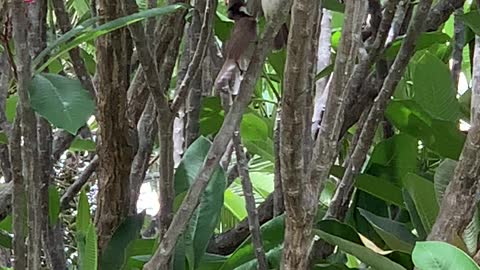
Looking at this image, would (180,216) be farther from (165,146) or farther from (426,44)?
(426,44)

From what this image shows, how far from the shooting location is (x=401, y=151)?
2.45ft

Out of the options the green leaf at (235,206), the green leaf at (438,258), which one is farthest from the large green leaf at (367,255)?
the green leaf at (235,206)

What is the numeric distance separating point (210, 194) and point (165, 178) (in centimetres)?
11

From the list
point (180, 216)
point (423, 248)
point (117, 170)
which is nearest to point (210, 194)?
point (117, 170)

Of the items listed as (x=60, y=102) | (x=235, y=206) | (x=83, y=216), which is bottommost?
(x=235, y=206)

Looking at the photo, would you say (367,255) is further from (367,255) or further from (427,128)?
(427,128)

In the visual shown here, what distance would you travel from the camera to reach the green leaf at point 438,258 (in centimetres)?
40

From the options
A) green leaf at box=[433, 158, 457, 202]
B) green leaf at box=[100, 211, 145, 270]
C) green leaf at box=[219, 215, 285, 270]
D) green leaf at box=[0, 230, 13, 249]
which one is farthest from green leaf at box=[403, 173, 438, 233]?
green leaf at box=[0, 230, 13, 249]

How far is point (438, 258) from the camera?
396 millimetres

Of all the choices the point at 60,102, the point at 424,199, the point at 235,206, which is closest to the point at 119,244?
the point at 60,102

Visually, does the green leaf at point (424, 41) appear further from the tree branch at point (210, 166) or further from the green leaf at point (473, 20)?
the tree branch at point (210, 166)

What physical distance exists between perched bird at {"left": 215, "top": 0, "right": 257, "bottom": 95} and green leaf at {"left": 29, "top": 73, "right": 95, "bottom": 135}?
0.35 ft

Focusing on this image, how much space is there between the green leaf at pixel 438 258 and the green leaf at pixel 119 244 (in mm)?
303

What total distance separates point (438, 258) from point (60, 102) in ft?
0.98
